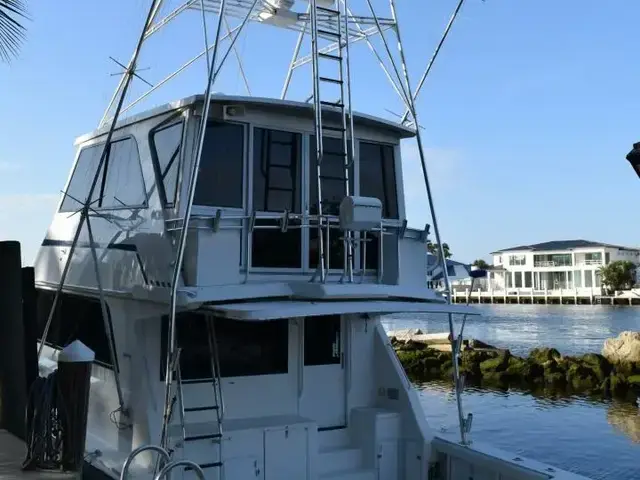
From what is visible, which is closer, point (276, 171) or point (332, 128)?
point (276, 171)

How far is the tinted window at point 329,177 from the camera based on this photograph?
746 centimetres

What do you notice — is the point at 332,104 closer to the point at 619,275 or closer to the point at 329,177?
the point at 329,177

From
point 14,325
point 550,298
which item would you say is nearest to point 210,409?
point 14,325

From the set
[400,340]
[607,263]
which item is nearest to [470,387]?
[400,340]

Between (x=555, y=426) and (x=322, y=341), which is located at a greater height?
(x=322, y=341)

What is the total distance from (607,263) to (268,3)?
108 m

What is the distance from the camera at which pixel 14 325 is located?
8945 mm

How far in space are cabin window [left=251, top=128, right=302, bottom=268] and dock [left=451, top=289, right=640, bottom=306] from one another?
90.1 m

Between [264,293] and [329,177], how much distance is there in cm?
156

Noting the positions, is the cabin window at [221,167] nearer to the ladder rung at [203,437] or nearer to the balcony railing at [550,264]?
the ladder rung at [203,437]

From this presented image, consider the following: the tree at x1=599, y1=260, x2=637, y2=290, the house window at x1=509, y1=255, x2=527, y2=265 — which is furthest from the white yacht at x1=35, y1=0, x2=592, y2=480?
the house window at x1=509, y1=255, x2=527, y2=265

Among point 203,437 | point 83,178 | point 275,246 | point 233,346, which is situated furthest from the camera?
point 83,178

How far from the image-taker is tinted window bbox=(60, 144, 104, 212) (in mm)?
9156

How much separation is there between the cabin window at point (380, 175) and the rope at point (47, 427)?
3.74 m
